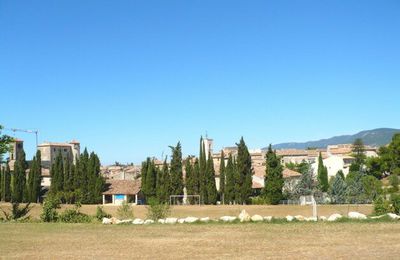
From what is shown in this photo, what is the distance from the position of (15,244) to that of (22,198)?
165ft

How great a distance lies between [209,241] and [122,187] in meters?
48.5

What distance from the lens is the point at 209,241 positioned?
61.9ft

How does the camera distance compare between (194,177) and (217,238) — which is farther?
(194,177)

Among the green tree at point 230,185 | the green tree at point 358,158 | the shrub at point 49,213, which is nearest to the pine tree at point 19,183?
the green tree at point 230,185

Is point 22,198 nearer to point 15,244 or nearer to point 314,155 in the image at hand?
point 15,244

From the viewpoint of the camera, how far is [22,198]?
67.1 m

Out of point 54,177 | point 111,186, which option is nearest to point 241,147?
point 111,186

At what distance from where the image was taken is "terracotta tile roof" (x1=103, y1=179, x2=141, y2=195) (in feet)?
212

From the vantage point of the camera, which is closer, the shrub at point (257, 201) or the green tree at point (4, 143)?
the green tree at point (4, 143)

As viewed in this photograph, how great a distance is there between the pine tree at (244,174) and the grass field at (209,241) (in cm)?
3147

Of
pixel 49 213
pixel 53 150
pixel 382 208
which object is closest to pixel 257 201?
pixel 382 208

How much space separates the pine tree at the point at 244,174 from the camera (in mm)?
55938

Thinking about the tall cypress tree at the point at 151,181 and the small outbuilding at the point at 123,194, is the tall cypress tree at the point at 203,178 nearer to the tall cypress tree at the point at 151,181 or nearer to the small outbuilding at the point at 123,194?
the tall cypress tree at the point at 151,181

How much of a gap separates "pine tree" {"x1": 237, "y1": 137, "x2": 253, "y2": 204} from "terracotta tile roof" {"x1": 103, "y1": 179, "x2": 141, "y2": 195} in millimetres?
14850
